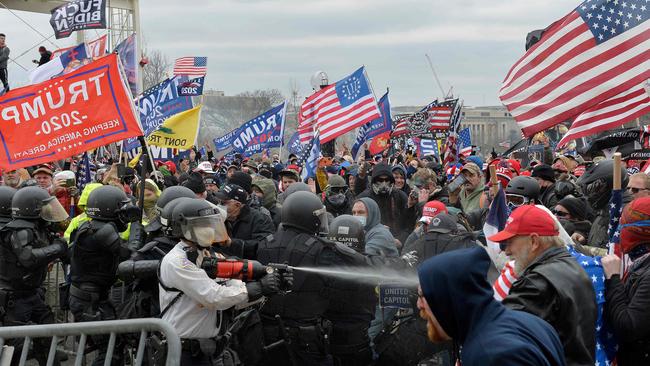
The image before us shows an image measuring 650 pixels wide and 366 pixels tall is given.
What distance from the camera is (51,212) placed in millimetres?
8500

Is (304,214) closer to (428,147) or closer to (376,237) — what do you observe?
(376,237)

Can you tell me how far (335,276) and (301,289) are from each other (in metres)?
0.29

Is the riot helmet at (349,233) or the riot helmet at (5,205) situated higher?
the riot helmet at (5,205)

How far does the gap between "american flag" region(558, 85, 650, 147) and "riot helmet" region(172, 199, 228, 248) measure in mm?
3095

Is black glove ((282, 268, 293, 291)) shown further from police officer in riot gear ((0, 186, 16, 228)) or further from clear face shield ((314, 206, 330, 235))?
police officer in riot gear ((0, 186, 16, 228))

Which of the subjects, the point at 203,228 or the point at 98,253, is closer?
the point at 203,228

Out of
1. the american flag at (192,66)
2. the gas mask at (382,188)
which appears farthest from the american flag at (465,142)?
the gas mask at (382,188)

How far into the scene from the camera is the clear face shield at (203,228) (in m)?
6.22

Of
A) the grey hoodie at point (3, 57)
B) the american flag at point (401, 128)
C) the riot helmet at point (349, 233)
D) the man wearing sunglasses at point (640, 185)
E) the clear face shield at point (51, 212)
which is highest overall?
the grey hoodie at point (3, 57)

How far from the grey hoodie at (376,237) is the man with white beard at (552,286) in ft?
10.9

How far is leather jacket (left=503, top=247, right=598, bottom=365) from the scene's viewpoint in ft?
14.7

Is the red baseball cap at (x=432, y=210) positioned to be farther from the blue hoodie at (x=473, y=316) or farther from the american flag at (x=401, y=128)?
the american flag at (x=401, y=128)

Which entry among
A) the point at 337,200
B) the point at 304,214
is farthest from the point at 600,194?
the point at 337,200

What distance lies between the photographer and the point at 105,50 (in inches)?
1001
